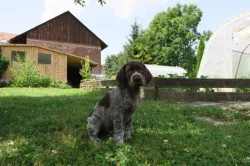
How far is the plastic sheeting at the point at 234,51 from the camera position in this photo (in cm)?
1345

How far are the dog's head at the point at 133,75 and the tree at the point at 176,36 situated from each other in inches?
2083

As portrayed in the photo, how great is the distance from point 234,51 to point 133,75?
11.7 metres

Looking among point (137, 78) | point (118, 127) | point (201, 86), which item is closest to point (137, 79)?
point (137, 78)

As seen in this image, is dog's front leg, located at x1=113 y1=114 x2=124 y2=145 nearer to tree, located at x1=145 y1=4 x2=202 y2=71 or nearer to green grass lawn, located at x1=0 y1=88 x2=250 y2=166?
green grass lawn, located at x1=0 y1=88 x2=250 y2=166

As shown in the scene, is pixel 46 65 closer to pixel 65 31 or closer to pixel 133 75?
pixel 65 31

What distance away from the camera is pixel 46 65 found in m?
27.3

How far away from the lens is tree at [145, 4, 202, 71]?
57.2 m

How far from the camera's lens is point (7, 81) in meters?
24.3

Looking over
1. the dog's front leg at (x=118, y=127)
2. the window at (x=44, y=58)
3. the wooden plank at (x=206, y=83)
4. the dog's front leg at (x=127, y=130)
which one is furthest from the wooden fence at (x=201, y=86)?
the window at (x=44, y=58)

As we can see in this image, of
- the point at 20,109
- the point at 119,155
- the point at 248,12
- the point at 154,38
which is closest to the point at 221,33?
the point at 248,12

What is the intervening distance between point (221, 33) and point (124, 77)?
482 inches

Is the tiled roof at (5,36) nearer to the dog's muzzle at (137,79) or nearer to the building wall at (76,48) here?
the building wall at (76,48)

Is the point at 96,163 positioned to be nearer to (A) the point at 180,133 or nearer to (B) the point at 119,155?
(B) the point at 119,155

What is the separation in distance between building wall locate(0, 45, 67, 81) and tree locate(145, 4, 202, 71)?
3160 centimetres
